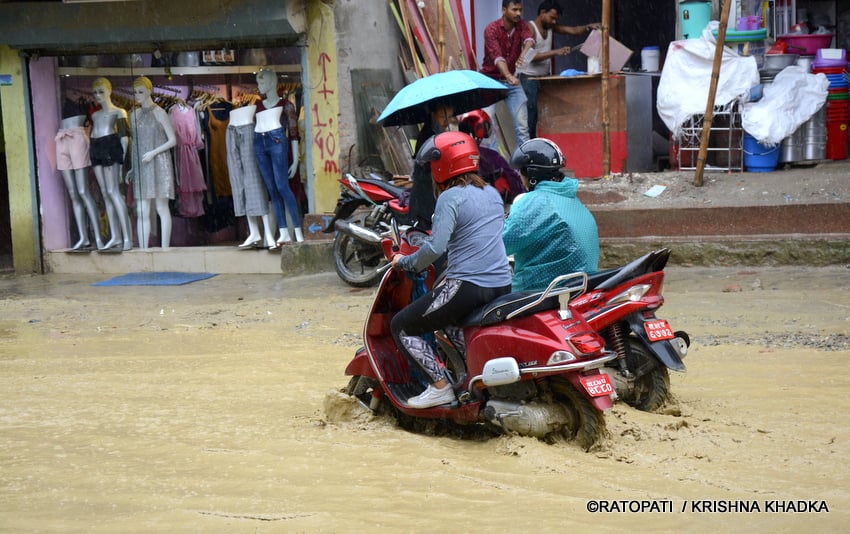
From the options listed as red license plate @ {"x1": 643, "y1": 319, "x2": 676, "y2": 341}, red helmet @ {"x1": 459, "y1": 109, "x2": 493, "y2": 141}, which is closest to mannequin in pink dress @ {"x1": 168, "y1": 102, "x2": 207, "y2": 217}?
red helmet @ {"x1": 459, "y1": 109, "x2": 493, "y2": 141}

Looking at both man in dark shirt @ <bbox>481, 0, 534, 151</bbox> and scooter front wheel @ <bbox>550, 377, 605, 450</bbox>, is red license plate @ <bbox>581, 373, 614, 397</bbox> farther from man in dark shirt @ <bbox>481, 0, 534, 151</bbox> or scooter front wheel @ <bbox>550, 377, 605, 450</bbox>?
man in dark shirt @ <bbox>481, 0, 534, 151</bbox>

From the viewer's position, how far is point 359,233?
10.7 metres

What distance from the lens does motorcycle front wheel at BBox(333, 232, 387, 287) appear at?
431 inches

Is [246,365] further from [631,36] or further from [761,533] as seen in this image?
[631,36]

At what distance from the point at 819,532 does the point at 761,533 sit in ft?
0.68

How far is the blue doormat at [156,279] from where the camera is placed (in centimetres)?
1255

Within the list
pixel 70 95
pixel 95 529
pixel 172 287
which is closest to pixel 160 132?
pixel 70 95

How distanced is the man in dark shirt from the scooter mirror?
7646 millimetres

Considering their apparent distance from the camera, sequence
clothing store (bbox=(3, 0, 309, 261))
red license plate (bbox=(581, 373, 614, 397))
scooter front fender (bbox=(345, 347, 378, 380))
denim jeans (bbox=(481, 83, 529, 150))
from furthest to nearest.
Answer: clothing store (bbox=(3, 0, 309, 261)) < denim jeans (bbox=(481, 83, 529, 150)) < scooter front fender (bbox=(345, 347, 378, 380)) < red license plate (bbox=(581, 373, 614, 397))

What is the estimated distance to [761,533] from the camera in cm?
377

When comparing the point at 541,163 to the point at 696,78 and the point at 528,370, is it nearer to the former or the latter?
the point at 528,370

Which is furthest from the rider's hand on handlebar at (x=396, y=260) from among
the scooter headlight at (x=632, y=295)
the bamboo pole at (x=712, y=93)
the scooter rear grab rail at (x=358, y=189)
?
the bamboo pole at (x=712, y=93)

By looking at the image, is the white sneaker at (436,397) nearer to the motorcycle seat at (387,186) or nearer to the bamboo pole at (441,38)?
the motorcycle seat at (387,186)

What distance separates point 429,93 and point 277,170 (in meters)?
4.88
